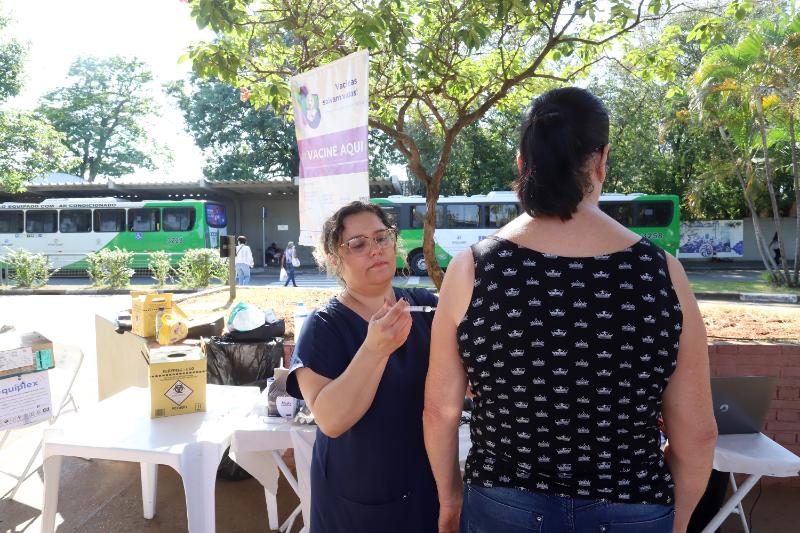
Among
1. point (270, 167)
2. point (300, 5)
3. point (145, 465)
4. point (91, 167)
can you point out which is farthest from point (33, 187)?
point (145, 465)

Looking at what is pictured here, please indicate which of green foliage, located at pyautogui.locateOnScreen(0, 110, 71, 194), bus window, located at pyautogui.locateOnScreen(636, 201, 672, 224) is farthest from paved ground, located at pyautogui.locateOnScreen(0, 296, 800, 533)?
bus window, located at pyautogui.locateOnScreen(636, 201, 672, 224)

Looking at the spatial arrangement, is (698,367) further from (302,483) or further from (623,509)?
(302,483)

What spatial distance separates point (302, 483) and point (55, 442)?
1062 mm

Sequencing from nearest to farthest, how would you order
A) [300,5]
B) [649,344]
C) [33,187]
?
[649,344], [300,5], [33,187]

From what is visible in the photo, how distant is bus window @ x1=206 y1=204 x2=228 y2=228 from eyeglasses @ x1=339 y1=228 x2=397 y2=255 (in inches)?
822

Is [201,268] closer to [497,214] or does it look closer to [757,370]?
[497,214]

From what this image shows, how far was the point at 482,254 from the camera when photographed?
1.23 m

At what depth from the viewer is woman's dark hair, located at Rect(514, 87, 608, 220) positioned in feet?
3.92

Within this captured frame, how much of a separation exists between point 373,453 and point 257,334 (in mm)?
2227

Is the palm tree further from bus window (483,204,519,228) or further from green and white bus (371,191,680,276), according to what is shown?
bus window (483,204,519,228)

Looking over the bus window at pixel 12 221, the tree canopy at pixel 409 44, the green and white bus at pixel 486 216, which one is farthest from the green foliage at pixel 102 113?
the tree canopy at pixel 409 44

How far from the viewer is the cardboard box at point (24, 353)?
3.10 meters

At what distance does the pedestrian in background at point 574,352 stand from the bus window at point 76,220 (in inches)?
931

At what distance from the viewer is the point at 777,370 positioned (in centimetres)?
346
